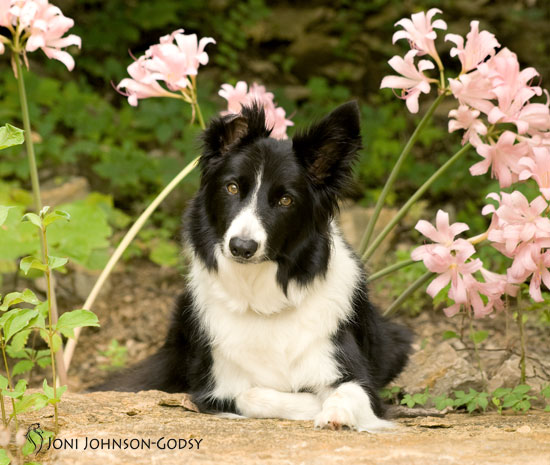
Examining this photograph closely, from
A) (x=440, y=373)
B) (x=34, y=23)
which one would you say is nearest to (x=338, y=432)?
(x=440, y=373)

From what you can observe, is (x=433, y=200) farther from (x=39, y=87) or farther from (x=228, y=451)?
(x=228, y=451)

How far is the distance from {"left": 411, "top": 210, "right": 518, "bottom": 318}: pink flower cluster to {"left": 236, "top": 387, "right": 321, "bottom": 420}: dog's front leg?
80 centimetres

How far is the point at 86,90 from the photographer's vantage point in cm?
862

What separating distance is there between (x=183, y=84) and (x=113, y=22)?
566cm

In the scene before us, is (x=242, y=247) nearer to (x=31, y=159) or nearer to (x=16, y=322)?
(x=16, y=322)

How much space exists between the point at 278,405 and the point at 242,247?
0.82m

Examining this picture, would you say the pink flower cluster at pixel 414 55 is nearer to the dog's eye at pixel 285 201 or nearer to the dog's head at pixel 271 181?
the dog's head at pixel 271 181

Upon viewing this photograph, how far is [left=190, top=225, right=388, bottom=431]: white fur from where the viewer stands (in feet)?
12.2

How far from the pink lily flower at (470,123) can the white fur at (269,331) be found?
0.91 meters

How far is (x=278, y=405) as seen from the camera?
3592mm

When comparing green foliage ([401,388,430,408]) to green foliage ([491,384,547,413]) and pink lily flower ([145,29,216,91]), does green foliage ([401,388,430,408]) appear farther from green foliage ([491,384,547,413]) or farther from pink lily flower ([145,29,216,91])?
pink lily flower ([145,29,216,91])

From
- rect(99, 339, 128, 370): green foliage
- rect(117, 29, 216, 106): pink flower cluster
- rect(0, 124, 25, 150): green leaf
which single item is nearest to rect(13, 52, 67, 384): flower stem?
rect(117, 29, 216, 106): pink flower cluster

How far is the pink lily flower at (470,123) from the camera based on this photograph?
3.73 meters

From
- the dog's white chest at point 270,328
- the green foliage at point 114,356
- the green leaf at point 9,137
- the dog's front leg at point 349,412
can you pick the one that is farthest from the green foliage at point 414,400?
the green foliage at point 114,356
